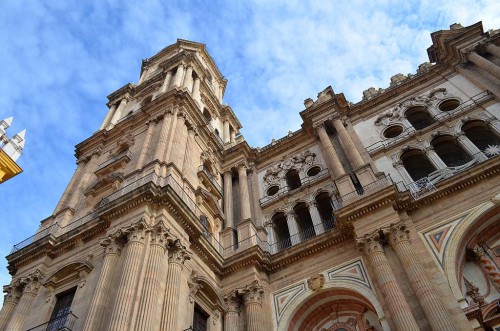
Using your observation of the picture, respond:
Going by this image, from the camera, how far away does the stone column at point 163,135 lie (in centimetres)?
2138

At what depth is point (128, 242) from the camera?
640 inches

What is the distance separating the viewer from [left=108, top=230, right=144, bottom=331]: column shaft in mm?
13281

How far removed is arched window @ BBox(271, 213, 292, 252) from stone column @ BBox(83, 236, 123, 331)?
8352 millimetres

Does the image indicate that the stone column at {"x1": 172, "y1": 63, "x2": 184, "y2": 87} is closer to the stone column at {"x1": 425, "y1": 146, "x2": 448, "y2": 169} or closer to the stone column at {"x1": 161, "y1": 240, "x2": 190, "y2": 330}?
the stone column at {"x1": 161, "y1": 240, "x2": 190, "y2": 330}

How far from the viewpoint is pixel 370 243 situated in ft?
55.9

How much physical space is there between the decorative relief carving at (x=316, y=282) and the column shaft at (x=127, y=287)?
Result: 7042mm

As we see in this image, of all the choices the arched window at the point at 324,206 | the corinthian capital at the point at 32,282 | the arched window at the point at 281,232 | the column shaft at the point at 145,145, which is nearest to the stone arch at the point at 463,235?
the arched window at the point at 324,206

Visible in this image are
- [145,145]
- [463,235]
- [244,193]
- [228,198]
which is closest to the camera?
[463,235]

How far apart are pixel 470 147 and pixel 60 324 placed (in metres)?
18.5

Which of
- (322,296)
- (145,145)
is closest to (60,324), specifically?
(322,296)

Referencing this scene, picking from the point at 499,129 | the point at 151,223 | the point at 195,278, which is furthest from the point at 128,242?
the point at 499,129

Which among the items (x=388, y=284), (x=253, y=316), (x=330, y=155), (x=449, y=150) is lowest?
(x=388, y=284)

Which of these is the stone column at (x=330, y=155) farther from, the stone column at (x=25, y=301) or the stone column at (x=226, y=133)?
the stone column at (x=25, y=301)

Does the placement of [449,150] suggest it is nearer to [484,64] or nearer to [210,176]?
[484,64]
